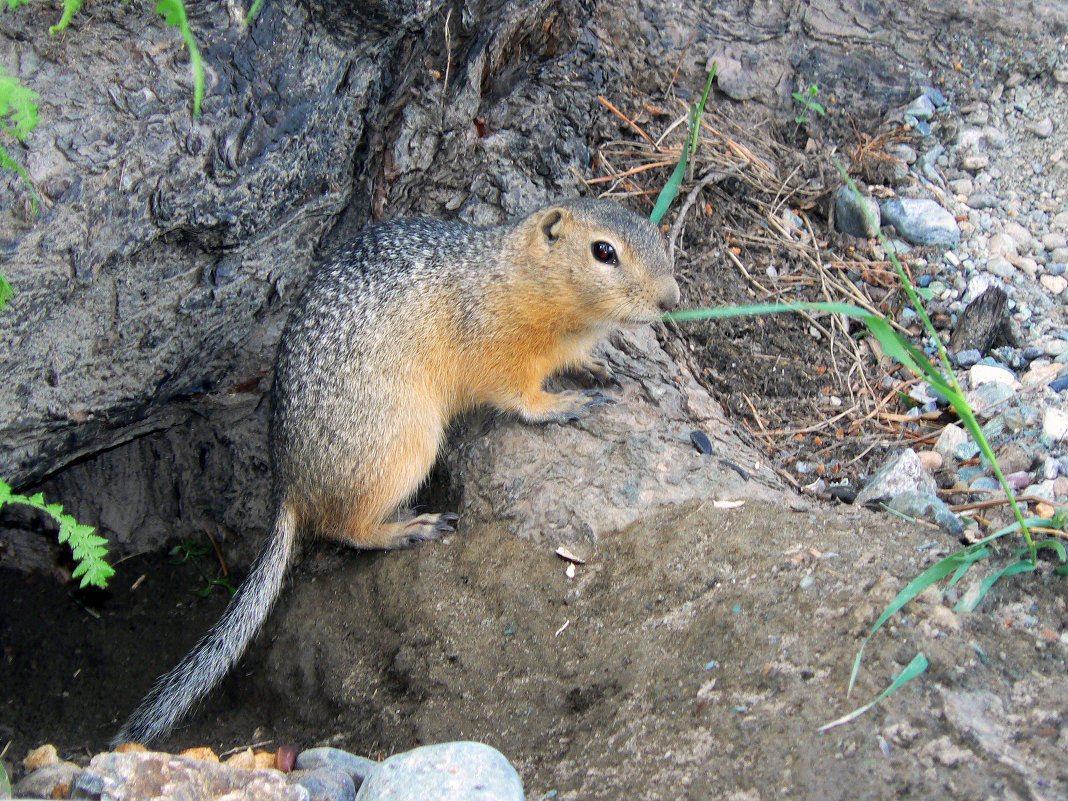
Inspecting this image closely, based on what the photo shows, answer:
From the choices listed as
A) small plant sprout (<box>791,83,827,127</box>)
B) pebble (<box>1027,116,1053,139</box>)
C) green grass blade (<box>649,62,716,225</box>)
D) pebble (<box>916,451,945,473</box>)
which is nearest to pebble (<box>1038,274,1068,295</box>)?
pebble (<box>1027,116,1053,139</box>)

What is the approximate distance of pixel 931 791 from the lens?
2.18 metres

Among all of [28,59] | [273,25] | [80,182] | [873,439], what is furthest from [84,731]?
[873,439]

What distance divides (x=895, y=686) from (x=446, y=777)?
135 cm

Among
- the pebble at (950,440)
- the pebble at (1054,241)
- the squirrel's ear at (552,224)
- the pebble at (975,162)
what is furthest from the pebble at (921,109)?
the squirrel's ear at (552,224)

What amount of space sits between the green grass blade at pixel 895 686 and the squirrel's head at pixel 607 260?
192 centimetres

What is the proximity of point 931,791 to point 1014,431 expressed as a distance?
237cm

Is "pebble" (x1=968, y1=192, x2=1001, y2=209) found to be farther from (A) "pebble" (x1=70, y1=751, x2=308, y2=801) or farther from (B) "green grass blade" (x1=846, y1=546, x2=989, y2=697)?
(A) "pebble" (x1=70, y1=751, x2=308, y2=801)

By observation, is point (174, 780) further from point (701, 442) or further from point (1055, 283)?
point (1055, 283)

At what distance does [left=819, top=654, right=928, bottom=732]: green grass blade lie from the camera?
7.99 ft

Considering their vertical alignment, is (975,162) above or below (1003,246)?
above

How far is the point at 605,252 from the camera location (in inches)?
156

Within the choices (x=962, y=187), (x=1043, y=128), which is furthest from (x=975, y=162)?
(x=1043, y=128)

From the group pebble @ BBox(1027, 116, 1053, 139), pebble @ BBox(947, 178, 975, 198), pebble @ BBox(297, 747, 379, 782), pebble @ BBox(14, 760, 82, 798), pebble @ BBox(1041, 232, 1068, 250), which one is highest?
pebble @ BBox(1027, 116, 1053, 139)

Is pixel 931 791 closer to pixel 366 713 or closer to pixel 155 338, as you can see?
pixel 366 713
